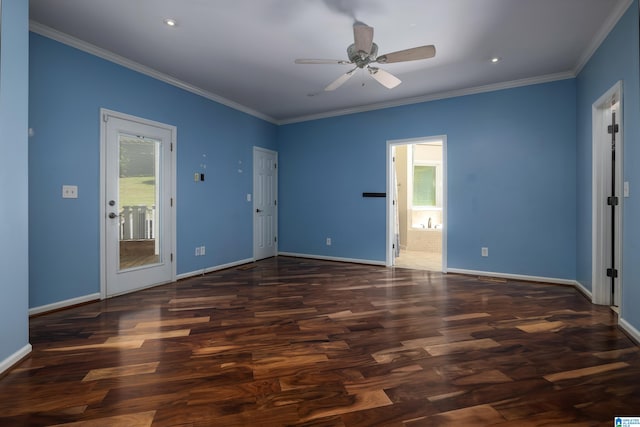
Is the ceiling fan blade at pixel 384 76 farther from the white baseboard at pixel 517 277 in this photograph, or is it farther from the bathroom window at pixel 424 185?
the bathroom window at pixel 424 185

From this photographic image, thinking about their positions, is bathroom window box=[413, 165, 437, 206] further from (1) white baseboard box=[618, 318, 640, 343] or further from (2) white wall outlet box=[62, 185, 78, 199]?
(2) white wall outlet box=[62, 185, 78, 199]

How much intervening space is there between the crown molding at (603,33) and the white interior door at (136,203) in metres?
4.78

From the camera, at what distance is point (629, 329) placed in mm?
2553

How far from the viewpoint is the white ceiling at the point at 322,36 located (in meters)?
2.72

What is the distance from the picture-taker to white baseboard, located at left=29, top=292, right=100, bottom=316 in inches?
117

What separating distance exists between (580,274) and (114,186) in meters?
5.61

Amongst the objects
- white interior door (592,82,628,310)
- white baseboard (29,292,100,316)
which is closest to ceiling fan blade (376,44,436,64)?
white interior door (592,82,628,310)

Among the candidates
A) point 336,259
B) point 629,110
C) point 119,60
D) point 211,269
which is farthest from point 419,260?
point 119,60

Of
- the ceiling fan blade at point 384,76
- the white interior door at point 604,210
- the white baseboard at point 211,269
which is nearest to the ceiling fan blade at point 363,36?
the ceiling fan blade at point 384,76

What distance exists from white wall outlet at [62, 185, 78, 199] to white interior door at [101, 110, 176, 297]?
27cm

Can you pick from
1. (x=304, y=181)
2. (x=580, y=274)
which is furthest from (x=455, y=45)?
(x=304, y=181)

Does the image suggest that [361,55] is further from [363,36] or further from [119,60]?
[119,60]

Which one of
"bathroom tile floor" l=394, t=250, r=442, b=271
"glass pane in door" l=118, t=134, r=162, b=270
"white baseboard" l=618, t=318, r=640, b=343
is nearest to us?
"white baseboard" l=618, t=318, r=640, b=343

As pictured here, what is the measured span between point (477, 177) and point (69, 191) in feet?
16.5
